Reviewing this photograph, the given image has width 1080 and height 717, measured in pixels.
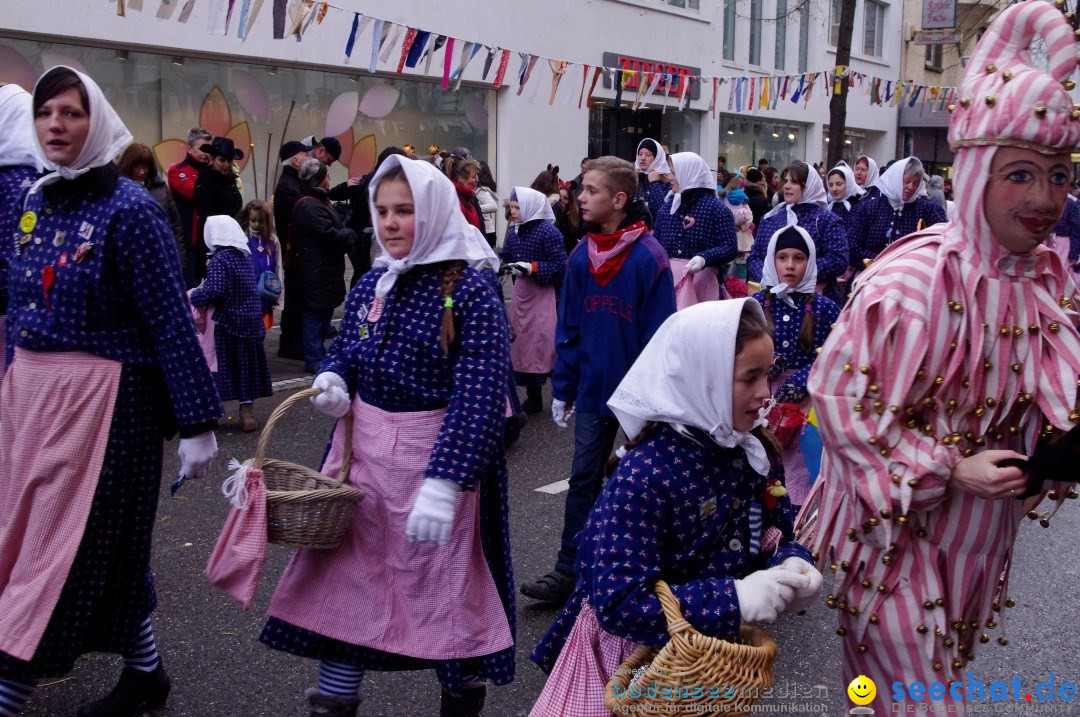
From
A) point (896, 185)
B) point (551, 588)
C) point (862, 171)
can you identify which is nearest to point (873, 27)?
point (862, 171)

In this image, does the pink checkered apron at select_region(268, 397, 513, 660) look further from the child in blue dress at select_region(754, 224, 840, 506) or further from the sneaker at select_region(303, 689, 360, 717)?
the child in blue dress at select_region(754, 224, 840, 506)

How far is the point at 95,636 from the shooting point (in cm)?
330

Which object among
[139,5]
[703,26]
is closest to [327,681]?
A: [139,5]

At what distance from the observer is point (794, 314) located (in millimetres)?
Result: 5164

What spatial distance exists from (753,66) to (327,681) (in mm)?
24036

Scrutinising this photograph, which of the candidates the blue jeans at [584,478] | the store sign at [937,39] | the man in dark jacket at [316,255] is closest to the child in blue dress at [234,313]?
the man in dark jacket at [316,255]

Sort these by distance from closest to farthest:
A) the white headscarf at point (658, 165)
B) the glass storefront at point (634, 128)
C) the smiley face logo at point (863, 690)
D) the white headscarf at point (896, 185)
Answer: the smiley face logo at point (863, 690) < the white headscarf at point (896, 185) < the white headscarf at point (658, 165) < the glass storefront at point (634, 128)

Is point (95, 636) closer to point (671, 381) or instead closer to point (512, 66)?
point (671, 381)

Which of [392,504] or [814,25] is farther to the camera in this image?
[814,25]

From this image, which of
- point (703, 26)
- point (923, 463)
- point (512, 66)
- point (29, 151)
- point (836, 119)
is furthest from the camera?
point (703, 26)

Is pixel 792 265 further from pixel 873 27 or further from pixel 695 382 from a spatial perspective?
pixel 873 27

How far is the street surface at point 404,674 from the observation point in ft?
12.2

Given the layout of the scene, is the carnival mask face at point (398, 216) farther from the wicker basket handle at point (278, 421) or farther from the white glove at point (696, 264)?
the white glove at point (696, 264)

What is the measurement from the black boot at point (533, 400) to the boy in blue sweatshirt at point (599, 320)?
327cm
